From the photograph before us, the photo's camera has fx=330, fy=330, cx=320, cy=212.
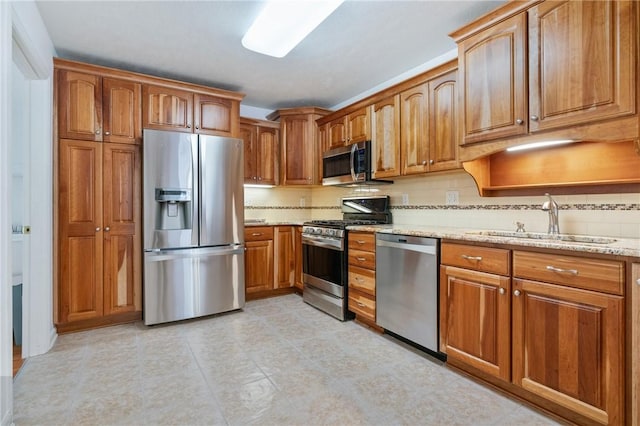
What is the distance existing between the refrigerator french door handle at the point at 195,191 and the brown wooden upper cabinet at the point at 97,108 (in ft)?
1.74

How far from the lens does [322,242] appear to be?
3469 millimetres

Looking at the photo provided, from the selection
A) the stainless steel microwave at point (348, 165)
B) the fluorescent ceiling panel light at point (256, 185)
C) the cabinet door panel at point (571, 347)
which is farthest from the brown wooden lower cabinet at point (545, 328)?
the fluorescent ceiling panel light at point (256, 185)

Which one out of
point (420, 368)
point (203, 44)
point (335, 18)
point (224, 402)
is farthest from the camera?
point (203, 44)

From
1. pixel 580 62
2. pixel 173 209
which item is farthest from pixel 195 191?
pixel 580 62

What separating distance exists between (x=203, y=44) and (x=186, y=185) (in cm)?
125

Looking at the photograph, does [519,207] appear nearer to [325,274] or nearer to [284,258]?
[325,274]

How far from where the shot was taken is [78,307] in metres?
2.90

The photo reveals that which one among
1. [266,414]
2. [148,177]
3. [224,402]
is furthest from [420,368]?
[148,177]

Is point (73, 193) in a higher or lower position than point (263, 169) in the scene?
lower

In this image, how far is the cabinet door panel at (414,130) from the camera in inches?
110

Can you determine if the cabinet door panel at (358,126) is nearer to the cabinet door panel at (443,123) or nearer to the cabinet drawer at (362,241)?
the cabinet door panel at (443,123)

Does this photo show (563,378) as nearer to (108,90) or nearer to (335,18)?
(335,18)

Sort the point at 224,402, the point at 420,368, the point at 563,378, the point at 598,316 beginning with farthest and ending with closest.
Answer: the point at 420,368, the point at 224,402, the point at 563,378, the point at 598,316

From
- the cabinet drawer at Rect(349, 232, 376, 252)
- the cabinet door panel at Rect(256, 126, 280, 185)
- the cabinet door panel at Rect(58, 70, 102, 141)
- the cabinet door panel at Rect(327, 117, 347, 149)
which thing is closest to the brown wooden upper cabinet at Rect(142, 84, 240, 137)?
the cabinet door panel at Rect(58, 70, 102, 141)
